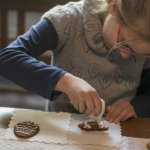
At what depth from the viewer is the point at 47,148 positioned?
1.80 feet

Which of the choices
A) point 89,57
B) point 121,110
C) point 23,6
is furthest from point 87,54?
point 23,6

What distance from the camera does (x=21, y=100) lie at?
2010mm

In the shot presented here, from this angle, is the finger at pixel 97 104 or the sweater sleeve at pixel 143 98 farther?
the sweater sleeve at pixel 143 98

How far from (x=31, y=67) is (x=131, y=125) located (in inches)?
15.4

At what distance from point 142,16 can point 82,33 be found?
326mm

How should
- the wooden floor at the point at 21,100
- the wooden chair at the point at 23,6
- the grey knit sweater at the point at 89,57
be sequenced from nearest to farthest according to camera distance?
the grey knit sweater at the point at 89,57, the wooden chair at the point at 23,6, the wooden floor at the point at 21,100

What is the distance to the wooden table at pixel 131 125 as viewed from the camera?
0.64 meters

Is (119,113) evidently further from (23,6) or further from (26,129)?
(23,6)

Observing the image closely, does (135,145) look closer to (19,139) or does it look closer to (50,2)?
(19,139)

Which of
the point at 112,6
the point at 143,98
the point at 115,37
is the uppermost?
the point at 112,6

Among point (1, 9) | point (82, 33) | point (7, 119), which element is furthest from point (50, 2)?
point (7, 119)

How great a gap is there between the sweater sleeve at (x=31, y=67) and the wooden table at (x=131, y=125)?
0.11m

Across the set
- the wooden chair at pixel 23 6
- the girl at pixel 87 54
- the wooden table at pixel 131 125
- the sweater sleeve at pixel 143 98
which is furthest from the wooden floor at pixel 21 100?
the wooden table at pixel 131 125

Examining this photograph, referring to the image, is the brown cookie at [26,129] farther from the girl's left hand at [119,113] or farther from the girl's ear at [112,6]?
the girl's ear at [112,6]
